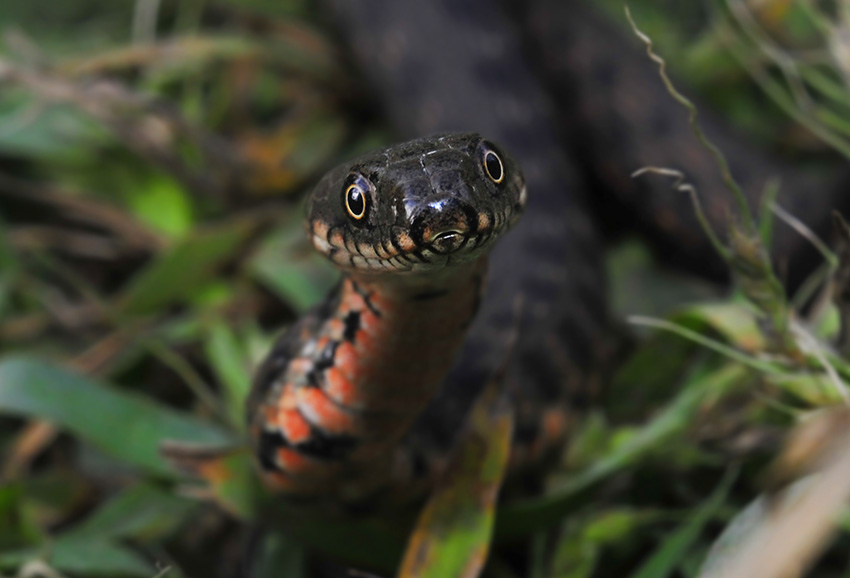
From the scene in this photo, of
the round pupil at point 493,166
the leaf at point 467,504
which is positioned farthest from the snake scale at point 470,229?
the leaf at point 467,504

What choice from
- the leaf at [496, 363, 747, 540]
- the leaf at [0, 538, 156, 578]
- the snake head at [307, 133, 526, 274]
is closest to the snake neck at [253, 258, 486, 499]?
the snake head at [307, 133, 526, 274]

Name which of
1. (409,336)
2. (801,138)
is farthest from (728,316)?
(801,138)

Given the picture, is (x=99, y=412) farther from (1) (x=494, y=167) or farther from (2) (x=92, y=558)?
(1) (x=494, y=167)

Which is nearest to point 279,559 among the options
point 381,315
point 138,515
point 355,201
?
point 138,515

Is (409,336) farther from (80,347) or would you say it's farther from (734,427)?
(80,347)

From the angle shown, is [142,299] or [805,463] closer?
[805,463]

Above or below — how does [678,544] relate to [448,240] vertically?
below
